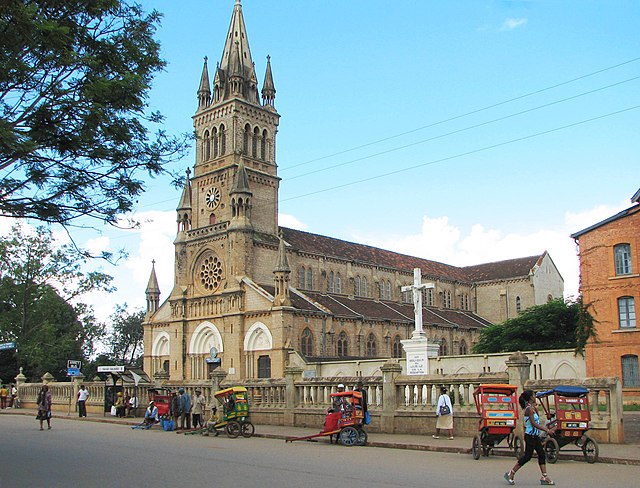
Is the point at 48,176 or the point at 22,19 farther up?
the point at 22,19

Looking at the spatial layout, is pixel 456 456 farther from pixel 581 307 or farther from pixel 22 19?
pixel 581 307

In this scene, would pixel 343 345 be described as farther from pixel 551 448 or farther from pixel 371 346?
pixel 551 448

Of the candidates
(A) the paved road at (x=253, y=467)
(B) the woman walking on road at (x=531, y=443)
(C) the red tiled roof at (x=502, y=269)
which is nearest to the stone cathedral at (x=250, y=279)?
(C) the red tiled roof at (x=502, y=269)

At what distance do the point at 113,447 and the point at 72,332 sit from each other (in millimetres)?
57113

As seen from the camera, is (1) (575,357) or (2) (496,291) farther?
(2) (496,291)

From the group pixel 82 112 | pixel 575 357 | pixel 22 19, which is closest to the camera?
pixel 22 19

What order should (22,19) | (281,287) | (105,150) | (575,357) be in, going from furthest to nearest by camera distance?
(281,287)
(575,357)
(105,150)
(22,19)

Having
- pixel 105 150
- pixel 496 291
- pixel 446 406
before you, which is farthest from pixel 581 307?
pixel 496 291

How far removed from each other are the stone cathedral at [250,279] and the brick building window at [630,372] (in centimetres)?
2184

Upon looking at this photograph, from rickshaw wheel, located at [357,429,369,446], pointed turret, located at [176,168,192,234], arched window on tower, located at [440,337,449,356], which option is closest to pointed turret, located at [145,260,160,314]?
pointed turret, located at [176,168,192,234]

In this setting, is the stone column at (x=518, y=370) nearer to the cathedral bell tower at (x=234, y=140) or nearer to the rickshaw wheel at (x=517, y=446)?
the rickshaw wheel at (x=517, y=446)

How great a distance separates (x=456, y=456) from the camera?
54.0 ft

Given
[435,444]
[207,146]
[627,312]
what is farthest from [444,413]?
[207,146]

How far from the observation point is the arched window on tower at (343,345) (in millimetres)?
53344
